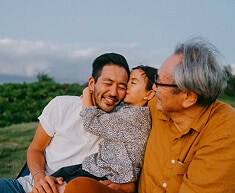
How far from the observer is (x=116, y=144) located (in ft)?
10.6

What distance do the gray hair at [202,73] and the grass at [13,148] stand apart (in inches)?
163

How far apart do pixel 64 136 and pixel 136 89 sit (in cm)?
72

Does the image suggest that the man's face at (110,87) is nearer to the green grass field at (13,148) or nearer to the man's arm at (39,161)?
the man's arm at (39,161)

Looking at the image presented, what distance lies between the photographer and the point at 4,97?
1357 centimetres

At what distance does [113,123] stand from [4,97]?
35.8ft

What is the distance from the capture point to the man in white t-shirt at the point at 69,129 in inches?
138

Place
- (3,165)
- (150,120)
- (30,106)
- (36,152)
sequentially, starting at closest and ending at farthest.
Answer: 1. (150,120)
2. (36,152)
3. (3,165)
4. (30,106)

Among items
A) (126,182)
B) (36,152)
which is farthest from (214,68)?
(36,152)

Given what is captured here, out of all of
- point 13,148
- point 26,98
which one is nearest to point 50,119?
point 13,148

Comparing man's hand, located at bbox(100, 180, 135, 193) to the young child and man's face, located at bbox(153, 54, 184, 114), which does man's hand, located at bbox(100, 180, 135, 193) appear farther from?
man's face, located at bbox(153, 54, 184, 114)

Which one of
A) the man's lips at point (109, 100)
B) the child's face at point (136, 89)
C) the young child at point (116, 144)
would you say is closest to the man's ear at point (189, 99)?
the young child at point (116, 144)

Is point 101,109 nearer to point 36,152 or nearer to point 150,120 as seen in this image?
A: point 150,120

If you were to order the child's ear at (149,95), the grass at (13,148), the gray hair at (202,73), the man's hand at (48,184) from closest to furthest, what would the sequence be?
the gray hair at (202,73) < the man's hand at (48,184) < the child's ear at (149,95) < the grass at (13,148)

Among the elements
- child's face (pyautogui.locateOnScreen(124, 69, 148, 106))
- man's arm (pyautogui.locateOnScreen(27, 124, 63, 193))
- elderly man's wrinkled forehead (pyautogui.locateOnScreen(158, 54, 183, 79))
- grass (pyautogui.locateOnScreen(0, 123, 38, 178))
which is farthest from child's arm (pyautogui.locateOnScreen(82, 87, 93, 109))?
grass (pyautogui.locateOnScreen(0, 123, 38, 178))
